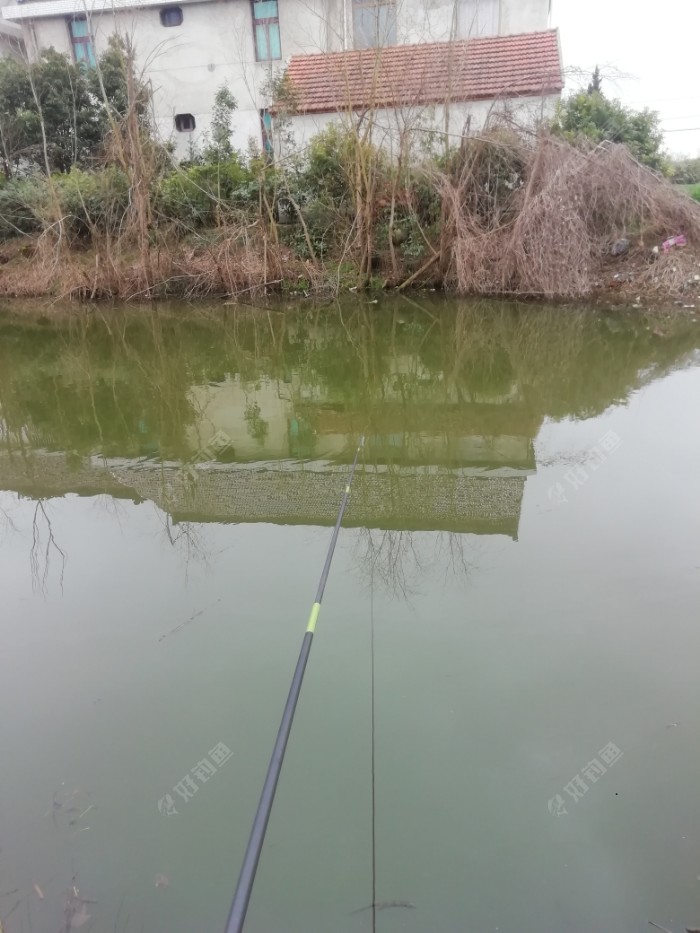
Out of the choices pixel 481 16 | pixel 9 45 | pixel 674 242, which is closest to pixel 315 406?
pixel 674 242

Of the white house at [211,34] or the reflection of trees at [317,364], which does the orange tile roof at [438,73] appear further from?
the reflection of trees at [317,364]

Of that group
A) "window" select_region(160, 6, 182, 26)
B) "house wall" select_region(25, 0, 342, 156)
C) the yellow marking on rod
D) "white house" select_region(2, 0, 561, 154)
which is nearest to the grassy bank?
"white house" select_region(2, 0, 561, 154)

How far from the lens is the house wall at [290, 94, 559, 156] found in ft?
39.3

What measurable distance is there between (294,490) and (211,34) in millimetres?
17631

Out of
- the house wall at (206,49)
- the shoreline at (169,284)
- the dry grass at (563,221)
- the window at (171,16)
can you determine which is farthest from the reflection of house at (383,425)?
the window at (171,16)

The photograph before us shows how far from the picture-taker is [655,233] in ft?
37.9

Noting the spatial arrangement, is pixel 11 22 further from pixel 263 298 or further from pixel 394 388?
pixel 394 388

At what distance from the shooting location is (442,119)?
12.4 m

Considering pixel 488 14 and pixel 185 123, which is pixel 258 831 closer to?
pixel 488 14

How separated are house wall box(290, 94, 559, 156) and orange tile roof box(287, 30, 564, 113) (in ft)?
0.62

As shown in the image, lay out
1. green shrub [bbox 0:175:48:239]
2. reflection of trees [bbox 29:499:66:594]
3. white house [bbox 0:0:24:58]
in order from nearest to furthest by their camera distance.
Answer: reflection of trees [bbox 29:499:66:594]
green shrub [bbox 0:175:48:239]
white house [bbox 0:0:24:58]

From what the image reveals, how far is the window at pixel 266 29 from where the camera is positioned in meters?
17.0

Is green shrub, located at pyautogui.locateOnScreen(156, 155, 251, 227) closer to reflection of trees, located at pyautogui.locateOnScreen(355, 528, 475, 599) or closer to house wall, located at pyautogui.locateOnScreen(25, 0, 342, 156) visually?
house wall, located at pyautogui.locateOnScreen(25, 0, 342, 156)

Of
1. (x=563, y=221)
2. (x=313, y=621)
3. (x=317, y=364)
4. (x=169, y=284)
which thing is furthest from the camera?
(x=169, y=284)
